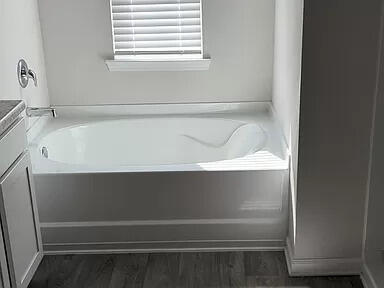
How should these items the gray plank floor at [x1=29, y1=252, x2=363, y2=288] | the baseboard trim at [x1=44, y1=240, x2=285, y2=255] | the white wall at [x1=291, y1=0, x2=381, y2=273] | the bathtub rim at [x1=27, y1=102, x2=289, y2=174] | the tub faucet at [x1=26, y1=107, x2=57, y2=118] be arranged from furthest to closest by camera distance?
1. the bathtub rim at [x1=27, y1=102, x2=289, y2=174]
2. the tub faucet at [x1=26, y1=107, x2=57, y2=118]
3. the baseboard trim at [x1=44, y1=240, x2=285, y2=255]
4. the gray plank floor at [x1=29, y1=252, x2=363, y2=288]
5. the white wall at [x1=291, y1=0, x2=381, y2=273]

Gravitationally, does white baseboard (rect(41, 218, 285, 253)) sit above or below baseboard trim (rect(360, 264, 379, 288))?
above

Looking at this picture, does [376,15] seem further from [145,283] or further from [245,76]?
[145,283]

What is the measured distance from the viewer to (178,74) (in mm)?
3682

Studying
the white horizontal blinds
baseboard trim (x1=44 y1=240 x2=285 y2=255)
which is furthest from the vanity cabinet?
the white horizontal blinds

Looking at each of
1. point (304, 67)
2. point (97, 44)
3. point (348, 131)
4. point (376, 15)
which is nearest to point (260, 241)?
point (348, 131)

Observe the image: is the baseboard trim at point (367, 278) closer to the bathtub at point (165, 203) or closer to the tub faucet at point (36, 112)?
the bathtub at point (165, 203)

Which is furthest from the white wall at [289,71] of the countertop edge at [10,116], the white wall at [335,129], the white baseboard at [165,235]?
the countertop edge at [10,116]

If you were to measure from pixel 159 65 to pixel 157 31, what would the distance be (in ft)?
0.65

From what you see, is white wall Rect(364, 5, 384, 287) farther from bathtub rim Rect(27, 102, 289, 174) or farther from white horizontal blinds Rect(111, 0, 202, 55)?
white horizontal blinds Rect(111, 0, 202, 55)

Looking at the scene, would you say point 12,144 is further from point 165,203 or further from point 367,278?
point 367,278

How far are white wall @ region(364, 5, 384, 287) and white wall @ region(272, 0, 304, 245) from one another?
0.33 m

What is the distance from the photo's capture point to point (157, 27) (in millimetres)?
3596

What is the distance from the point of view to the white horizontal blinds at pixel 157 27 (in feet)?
11.6

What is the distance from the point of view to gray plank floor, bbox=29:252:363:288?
2.82 meters
